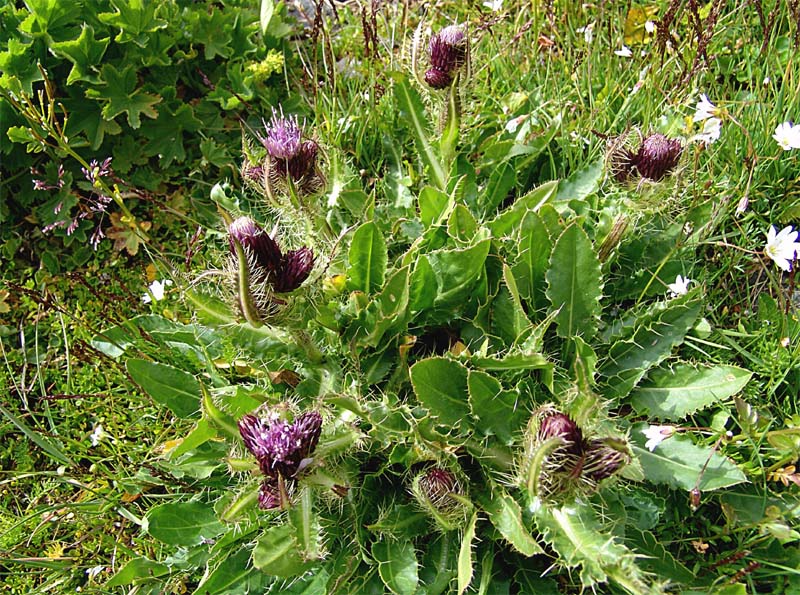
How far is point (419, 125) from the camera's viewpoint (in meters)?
2.76

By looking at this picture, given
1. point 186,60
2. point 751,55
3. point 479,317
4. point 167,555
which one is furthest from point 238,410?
point 751,55

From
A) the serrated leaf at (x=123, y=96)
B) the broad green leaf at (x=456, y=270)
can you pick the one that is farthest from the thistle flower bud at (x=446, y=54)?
the serrated leaf at (x=123, y=96)

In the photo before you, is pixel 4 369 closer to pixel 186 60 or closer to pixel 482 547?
pixel 186 60

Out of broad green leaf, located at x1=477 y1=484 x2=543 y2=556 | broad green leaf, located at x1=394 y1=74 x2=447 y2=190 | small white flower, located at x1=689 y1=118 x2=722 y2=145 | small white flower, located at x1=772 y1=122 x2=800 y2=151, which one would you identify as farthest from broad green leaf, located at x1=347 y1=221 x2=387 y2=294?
small white flower, located at x1=772 y1=122 x2=800 y2=151

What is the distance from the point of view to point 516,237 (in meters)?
2.46

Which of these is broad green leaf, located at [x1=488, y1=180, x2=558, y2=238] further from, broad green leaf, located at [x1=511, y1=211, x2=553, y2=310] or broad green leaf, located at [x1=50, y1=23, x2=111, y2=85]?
broad green leaf, located at [x1=50, y1=23, x2=111, y2=85]

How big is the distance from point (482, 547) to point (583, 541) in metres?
0.42

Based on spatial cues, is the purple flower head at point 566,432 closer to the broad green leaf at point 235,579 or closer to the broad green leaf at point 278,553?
the broad green leaf at point 278,553

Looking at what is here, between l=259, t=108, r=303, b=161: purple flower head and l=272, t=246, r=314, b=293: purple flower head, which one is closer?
l=272, t=246, r=314, b=293: purple flower head

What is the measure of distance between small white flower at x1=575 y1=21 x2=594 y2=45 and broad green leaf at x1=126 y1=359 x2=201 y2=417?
2.28m

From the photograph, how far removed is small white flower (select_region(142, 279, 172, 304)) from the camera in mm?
2768

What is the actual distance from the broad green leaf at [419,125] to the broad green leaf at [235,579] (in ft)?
4.99

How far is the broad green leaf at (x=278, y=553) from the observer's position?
190 cm

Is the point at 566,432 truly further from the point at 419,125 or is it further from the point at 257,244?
the point at 419,125
